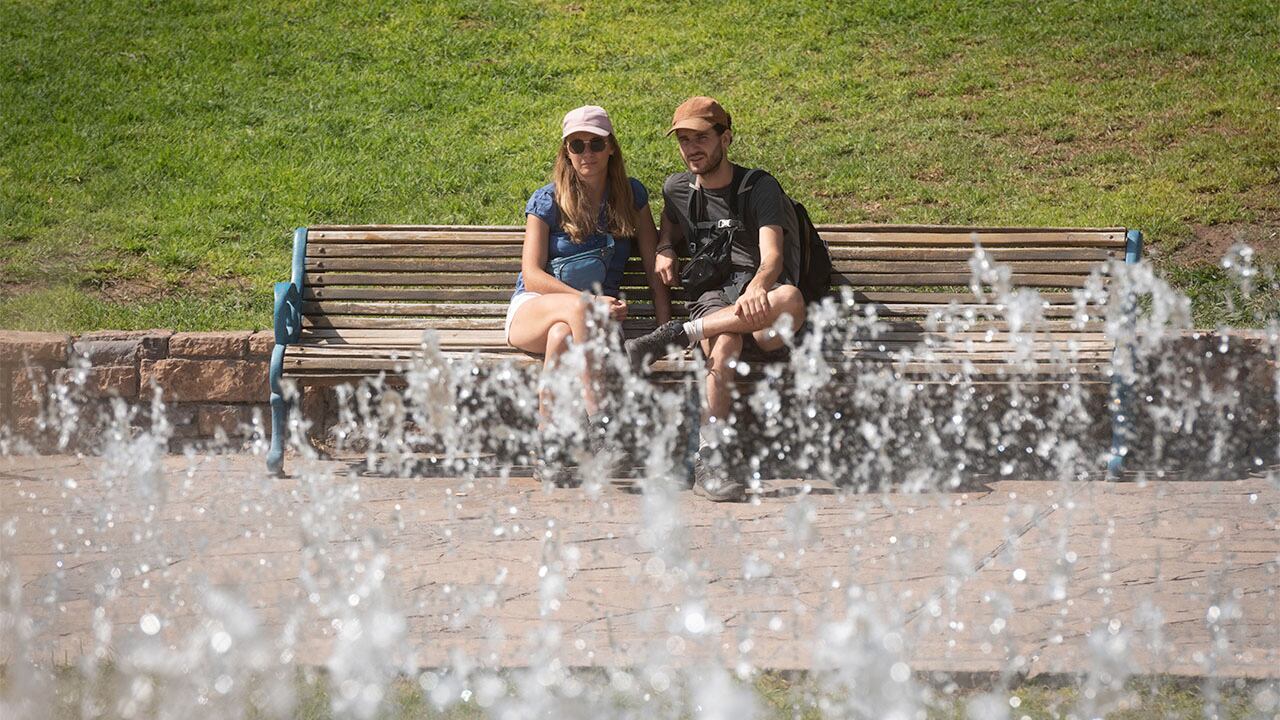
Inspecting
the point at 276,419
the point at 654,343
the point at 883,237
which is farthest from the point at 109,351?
the point at 883,237

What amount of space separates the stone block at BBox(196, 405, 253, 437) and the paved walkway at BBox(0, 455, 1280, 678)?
46 centimetres

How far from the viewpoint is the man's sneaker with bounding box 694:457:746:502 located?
16.0 ft

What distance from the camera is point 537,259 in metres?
5.51

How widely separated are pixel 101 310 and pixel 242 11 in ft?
14.9

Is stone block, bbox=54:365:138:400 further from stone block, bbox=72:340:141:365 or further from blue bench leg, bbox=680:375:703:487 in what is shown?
blue bench leg, bbox=680:375:703:487

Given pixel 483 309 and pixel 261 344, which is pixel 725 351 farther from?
pixel 261 344

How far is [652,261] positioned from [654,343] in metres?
0.57

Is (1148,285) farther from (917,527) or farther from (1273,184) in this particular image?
(917,527)

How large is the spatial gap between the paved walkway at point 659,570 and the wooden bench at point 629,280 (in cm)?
73

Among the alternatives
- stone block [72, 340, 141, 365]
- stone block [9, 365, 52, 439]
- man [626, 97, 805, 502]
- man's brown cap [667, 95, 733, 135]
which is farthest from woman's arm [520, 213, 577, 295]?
stone block [9, 365, 52, 439]

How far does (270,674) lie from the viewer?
10.5 feet

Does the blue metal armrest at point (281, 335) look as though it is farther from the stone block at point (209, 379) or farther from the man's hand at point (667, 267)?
the man's hand at point (667, 267)

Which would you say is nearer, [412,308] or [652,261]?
[652,261]

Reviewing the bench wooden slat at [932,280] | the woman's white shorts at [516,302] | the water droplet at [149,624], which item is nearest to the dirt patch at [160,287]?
the woman's white shorts at [516,302]
